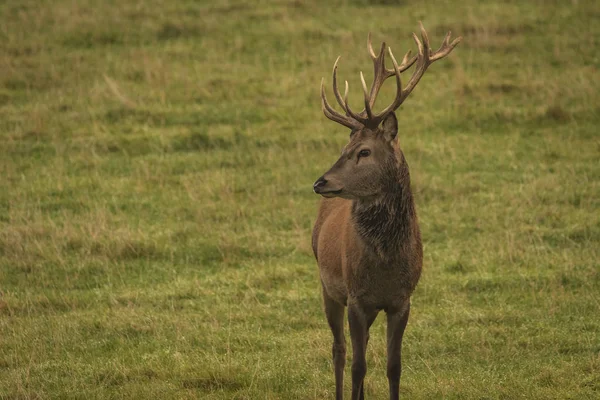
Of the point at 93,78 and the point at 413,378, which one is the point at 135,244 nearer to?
the point at 413,378

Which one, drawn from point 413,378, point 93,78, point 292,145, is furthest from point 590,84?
point 413,378

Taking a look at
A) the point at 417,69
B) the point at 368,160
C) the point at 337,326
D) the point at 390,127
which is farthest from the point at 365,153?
the point at 337,326

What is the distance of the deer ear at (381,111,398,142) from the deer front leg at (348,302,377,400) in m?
1.04

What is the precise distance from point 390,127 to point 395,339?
4.25ft

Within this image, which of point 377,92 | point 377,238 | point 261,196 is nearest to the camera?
point 377,238

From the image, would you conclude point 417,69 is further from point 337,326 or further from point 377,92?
point 337,326

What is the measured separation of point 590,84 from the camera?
50.9 ft

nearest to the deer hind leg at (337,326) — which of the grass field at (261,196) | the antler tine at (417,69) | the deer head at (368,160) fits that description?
the grass field at (261,196)

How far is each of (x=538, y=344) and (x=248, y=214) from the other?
428cm

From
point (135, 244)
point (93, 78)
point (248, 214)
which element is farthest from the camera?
point (93, 78)

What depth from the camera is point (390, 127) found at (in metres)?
6.48

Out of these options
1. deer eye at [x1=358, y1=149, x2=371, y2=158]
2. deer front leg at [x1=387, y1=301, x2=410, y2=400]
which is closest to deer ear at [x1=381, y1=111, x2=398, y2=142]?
deer eye at [x1=358, y1=149, x2=371, y2=158]

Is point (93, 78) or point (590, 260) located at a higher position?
point (93, 78)

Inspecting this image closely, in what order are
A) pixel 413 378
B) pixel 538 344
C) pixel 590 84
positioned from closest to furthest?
pixel 413 378, pixel 538 344, pixel 590 84
